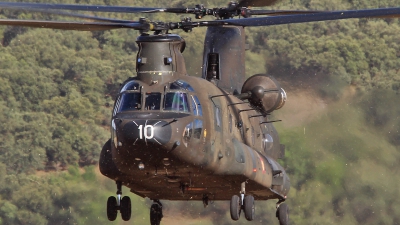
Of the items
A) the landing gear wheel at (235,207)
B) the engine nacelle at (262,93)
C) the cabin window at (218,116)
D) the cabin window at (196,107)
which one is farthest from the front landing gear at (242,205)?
the engine nacelle at (262,93)

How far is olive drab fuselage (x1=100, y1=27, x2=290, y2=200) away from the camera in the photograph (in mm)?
19156

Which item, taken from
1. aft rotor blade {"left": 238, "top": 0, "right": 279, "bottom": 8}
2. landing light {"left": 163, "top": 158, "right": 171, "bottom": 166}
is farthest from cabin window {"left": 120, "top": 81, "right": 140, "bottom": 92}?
aft rotor blade {"left": 238, "top": 0, "right": 279, "bottom": 8}

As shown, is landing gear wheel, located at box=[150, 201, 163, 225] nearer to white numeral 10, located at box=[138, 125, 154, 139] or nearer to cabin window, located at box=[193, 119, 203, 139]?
cabin window, located at box=[193, 119, 203, 139]

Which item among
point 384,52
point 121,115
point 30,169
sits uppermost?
point 121,115

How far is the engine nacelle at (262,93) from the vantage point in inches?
927

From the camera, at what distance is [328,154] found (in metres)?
34.8

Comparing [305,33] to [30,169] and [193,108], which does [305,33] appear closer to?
[30,169]

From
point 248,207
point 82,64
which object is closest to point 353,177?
point 248,207

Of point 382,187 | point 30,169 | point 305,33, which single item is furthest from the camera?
point 305,33

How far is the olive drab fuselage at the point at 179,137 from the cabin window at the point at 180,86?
2cm

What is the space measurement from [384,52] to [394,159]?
1323 cm

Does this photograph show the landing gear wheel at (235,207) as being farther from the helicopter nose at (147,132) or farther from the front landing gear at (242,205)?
the helicopter nose at (147,132)

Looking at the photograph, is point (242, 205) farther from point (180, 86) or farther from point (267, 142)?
point (180, 86)

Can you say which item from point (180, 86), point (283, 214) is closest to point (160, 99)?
point (180, 86)
